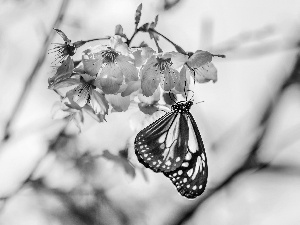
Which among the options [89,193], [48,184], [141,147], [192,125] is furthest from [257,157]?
[48,184]

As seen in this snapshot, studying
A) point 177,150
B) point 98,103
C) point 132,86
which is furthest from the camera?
point 177,150

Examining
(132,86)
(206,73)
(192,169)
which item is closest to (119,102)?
(132,86)

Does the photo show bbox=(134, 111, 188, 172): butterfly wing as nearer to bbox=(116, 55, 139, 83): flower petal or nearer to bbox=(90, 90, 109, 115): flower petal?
bbox=(90, 90, 109, 115): flower petal

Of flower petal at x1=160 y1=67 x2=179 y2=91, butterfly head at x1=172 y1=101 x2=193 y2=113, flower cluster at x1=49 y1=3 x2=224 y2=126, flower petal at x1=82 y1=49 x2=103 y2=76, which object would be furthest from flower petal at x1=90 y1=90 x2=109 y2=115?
butterfly head at x1=172 y1=101 x2=193 y2=113

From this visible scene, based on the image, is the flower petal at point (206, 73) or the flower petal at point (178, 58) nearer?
the flower petal at point (178, 58)

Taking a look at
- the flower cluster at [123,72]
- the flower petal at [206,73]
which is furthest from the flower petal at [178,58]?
the flower petal at [206,73]

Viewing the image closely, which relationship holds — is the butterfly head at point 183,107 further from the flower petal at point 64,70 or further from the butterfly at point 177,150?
the flower petal at point 64,70

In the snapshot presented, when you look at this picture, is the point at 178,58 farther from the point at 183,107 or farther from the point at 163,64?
the point at 183,107

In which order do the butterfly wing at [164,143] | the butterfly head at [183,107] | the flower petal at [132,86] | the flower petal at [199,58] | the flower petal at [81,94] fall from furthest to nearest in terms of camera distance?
1. the butterfly head at [183,107]
2. the butterfly wing at [164,143]
3. the flower petal at [81,94]
4. the flower petal at [132,86]
5. the flower petal at [199,58]
